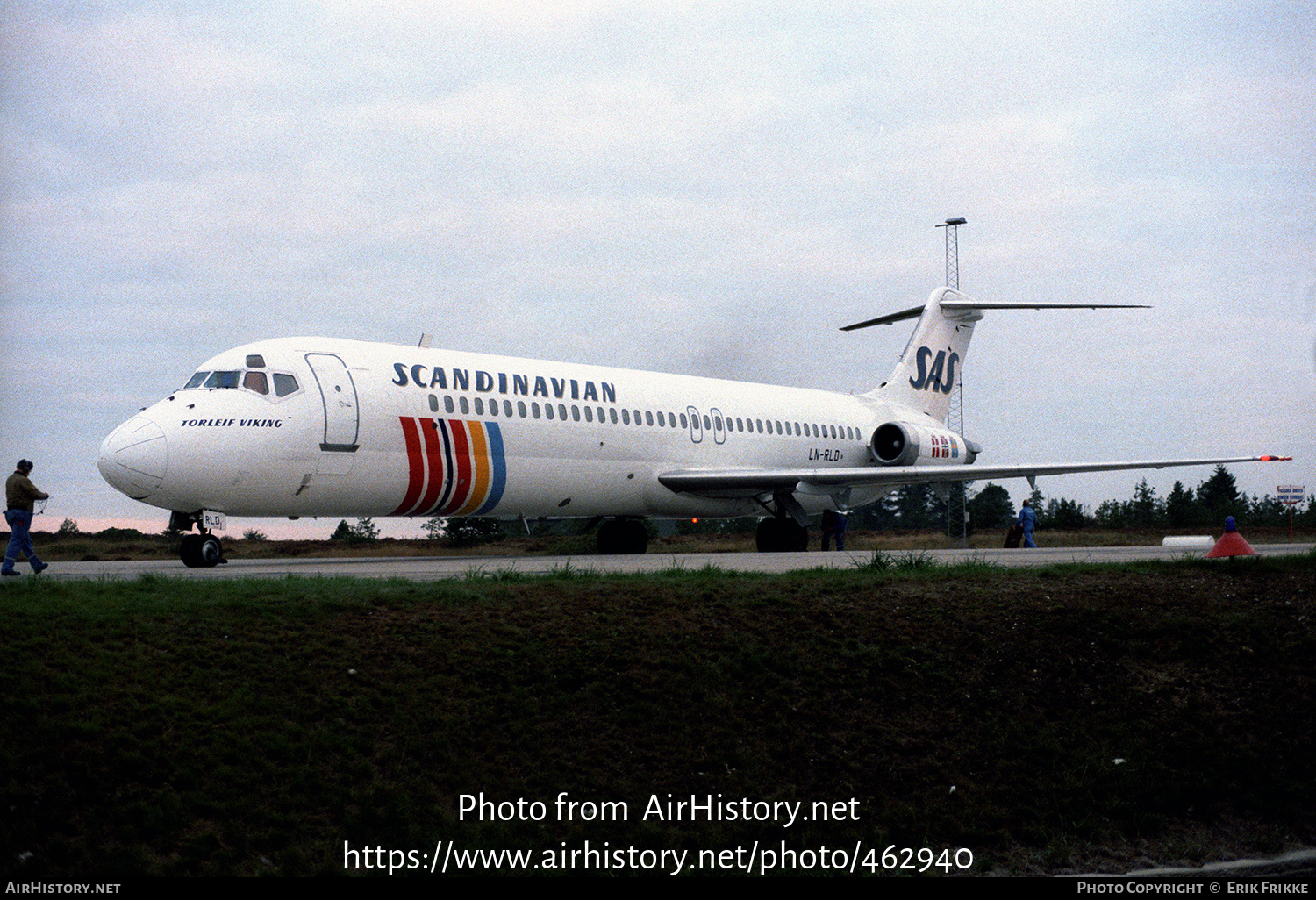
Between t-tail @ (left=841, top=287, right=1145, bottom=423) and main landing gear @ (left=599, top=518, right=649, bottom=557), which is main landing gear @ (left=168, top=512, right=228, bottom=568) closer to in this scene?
main landing gear @ (left=599, top=518, right=649, bottom=557)

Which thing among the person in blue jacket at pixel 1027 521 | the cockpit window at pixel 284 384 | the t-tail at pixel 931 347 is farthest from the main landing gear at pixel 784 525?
the cockpit window at pixel 284 384

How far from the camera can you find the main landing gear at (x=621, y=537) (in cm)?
2908

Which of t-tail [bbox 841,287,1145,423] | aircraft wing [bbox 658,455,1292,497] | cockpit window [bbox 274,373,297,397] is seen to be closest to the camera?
cockpit window [bbox 274,373,297,397]

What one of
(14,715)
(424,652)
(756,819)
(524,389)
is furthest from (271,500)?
(756,819)

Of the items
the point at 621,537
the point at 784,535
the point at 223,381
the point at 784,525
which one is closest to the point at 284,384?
the point at 223,381

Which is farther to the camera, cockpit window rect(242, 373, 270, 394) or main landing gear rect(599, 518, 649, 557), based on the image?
main landing gear rect(599, 518, 649, 557)

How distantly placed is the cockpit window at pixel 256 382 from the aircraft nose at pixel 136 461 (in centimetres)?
184

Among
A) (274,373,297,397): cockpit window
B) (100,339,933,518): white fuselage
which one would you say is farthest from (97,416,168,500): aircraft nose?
(274,373,297,397): cockpit window

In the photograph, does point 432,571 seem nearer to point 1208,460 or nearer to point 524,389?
point 524,389

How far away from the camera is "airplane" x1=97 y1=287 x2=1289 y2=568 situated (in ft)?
61.7

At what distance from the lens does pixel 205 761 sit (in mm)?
8031

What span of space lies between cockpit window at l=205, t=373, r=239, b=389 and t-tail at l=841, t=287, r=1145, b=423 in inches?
842

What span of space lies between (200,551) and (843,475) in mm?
14235

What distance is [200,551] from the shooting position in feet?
61.3
